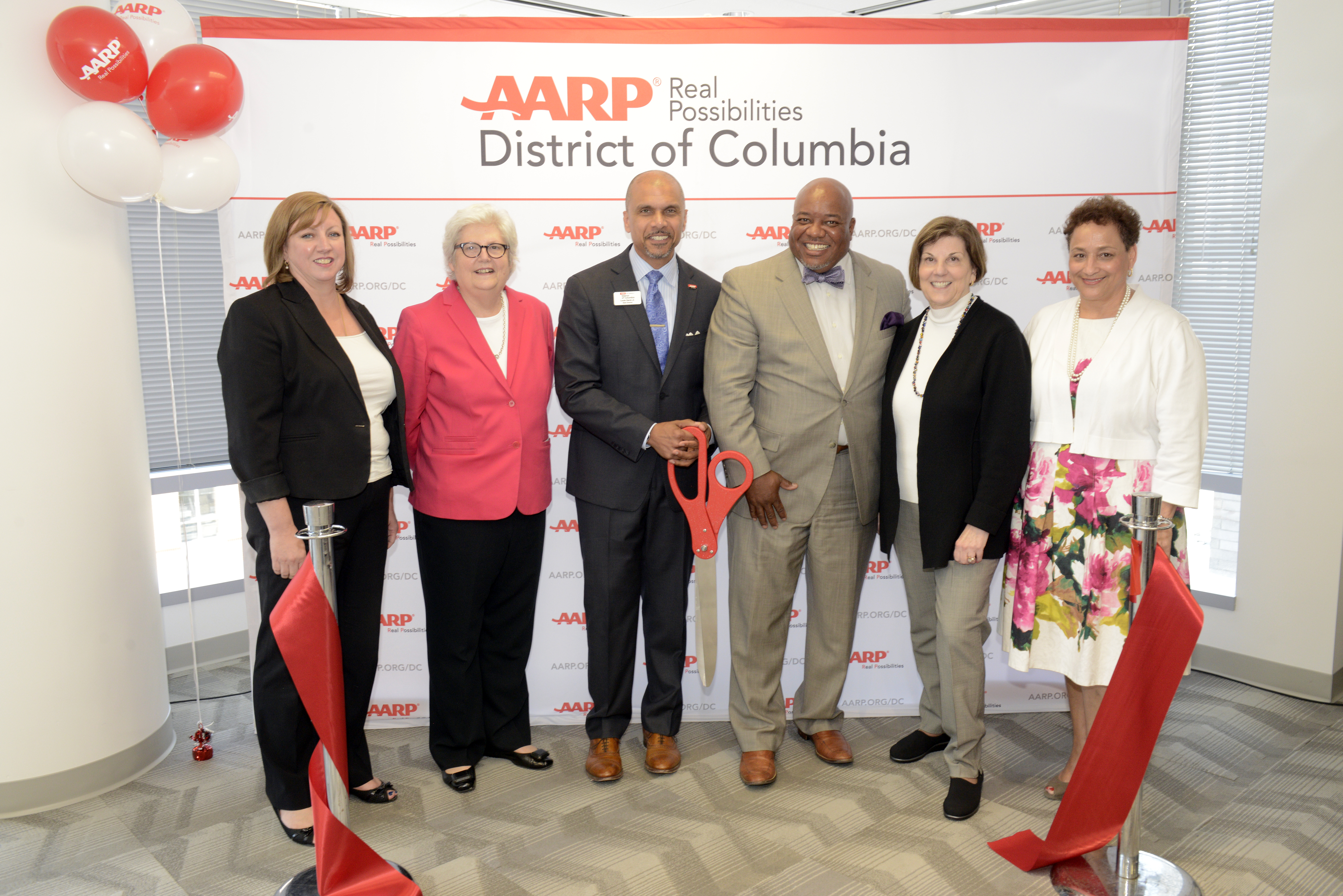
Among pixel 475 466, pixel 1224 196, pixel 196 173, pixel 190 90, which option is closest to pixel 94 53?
pixel 190 90

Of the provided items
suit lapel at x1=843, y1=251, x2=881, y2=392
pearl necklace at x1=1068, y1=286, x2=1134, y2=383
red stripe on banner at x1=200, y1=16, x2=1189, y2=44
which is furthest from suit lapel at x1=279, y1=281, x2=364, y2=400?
pearl necklace at x1=1068, y1=286, x2=1134, y2=383

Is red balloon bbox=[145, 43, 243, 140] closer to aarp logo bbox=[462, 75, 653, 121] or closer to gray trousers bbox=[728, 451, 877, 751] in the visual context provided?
aarp logo bbox=[462, 75, 653, 121]

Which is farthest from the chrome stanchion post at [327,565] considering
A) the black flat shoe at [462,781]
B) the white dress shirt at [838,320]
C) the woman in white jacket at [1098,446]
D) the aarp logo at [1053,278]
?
the aarp logo at [1053,278]

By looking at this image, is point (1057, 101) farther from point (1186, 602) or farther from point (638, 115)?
point (1186, 602)

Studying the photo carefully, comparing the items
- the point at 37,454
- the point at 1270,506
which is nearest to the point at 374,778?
the point at 37,454

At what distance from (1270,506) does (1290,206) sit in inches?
45.9

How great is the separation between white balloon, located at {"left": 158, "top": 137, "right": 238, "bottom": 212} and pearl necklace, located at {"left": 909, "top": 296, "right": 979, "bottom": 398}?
89.3 inches

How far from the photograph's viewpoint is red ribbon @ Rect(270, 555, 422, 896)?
1.97 meters

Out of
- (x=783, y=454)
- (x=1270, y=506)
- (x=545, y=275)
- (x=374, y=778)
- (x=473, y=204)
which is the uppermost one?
(x=473, y=204)

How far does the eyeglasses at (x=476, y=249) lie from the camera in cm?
255

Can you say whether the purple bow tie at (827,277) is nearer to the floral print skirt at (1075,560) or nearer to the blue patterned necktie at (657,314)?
the blue patterned necktie at (657,314)

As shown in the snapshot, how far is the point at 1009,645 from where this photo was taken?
263cm

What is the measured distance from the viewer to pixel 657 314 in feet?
8.95

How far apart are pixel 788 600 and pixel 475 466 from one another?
41.9 inches
